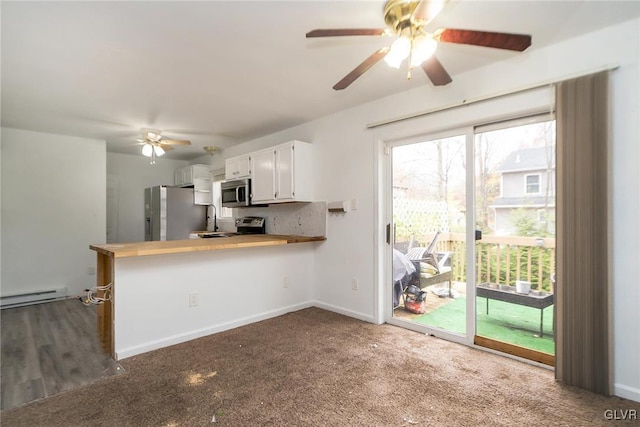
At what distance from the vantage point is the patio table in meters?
2.38

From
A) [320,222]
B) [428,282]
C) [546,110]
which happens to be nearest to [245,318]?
[320,222]

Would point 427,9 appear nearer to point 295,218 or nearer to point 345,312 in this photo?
point 345,312

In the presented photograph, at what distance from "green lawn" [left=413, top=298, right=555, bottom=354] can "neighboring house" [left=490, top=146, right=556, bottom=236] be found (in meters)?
0.63

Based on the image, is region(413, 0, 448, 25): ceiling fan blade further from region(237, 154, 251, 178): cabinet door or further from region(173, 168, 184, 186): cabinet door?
region(173, 168, 184, 186): cabinet door

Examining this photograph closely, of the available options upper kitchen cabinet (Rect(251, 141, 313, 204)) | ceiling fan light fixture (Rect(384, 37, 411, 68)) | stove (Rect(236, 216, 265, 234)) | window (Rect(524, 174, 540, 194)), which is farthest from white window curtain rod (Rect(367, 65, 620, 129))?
stove (Rect(236, 216, 265, 234))

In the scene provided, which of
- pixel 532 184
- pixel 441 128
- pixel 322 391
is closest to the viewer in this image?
pixel 322 391

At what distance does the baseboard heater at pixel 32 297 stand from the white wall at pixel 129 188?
53.3 inches

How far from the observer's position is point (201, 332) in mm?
2920

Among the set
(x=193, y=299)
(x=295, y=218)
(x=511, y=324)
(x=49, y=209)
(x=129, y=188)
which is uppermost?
(x=129, y=188)

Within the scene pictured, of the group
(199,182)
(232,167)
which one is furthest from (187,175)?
(232,167)

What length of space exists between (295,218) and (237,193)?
95cm

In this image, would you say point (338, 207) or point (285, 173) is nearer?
point (338, 207)

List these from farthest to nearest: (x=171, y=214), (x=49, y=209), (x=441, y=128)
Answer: (x=171, y=214) < (x=49, y=209) < (x=441, y=128)

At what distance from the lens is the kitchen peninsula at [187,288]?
2500 mm
